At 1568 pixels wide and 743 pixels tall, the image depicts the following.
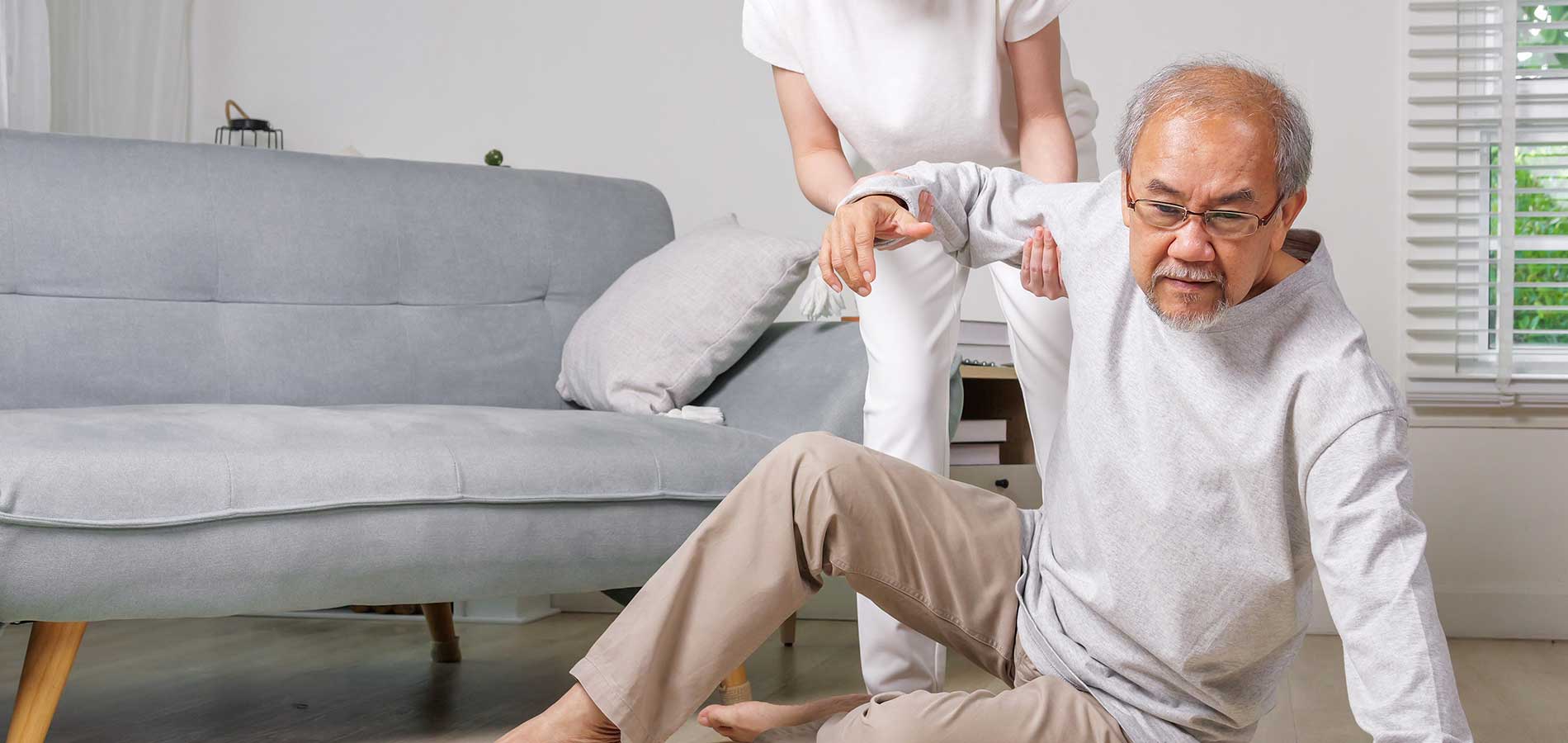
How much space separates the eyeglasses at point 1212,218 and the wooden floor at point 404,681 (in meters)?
0.94

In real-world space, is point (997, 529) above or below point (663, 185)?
below

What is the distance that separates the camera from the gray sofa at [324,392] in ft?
4.76

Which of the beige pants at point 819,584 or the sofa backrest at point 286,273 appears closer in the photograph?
the beige pants at point 819,584

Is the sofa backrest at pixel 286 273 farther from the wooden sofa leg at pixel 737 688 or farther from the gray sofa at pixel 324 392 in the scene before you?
the wooden sofa leg at pixel 737 688

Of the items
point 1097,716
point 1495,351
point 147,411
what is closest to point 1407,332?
point 1495,351

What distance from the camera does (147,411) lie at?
170 cm

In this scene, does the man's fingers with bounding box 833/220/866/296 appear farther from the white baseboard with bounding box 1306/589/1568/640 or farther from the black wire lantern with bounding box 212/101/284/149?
the black wire lantern with bounding box 212/101/284/149

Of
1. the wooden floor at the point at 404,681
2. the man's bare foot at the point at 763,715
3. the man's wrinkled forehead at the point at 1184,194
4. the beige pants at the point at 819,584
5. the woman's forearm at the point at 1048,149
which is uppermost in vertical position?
the woman's forearm at the point at 1048,149

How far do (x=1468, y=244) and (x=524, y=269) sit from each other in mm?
1871

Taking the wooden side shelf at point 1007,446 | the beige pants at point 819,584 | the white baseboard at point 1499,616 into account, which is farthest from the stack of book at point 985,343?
the beige pants at point 819,584

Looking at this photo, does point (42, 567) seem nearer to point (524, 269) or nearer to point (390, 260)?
point (390, 260)

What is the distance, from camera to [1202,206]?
38.5 inches

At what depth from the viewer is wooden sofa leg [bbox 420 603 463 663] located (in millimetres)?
2186

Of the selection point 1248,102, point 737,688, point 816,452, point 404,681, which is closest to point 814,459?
point 816,452
